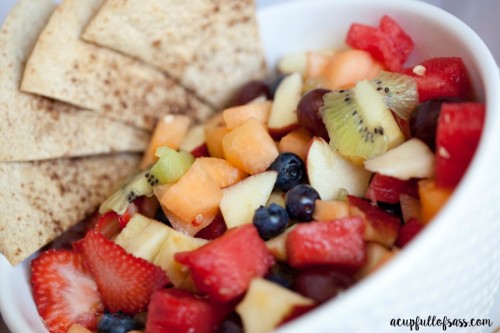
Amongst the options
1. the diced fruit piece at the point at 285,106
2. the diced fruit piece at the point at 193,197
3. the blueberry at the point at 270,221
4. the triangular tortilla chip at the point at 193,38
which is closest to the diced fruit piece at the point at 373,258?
the blueberry at the point at 270,221

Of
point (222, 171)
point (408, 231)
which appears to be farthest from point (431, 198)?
point (222, 171)

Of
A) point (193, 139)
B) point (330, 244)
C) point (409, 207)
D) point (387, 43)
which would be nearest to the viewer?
point (330, 244)

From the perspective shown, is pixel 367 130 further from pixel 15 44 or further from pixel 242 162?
pixel 15 44

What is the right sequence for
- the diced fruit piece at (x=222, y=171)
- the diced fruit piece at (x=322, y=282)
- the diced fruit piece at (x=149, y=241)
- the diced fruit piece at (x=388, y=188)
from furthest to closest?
the diced fruit piece at (x=222, y=171) < the diced fruit piece at (x=149, y=241) < the diced fruit piece at (x=388, y=188) < the diced fruit piece at (x=322, y=282)

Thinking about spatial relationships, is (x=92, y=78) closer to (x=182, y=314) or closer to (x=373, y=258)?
(x=182, y=314)

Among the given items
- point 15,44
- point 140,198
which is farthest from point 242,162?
point 15,44

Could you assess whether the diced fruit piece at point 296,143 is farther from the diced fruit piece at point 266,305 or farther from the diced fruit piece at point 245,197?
the diced fruit piece at point 266,305
